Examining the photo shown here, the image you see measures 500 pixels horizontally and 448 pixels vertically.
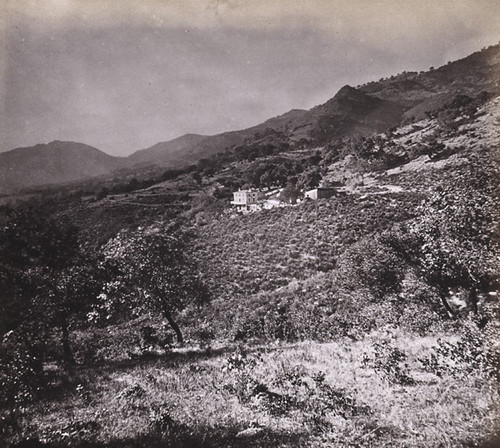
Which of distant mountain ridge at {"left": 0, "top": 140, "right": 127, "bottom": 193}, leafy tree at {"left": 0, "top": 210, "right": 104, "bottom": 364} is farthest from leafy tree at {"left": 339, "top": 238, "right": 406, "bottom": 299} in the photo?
distant mountain ridge at {"left": 0, "top": 140, "right": 127, "bottom": 193}

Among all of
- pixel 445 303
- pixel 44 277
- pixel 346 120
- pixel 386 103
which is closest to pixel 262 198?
pixel 44 277

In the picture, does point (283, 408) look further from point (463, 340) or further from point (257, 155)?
point (257, 155)

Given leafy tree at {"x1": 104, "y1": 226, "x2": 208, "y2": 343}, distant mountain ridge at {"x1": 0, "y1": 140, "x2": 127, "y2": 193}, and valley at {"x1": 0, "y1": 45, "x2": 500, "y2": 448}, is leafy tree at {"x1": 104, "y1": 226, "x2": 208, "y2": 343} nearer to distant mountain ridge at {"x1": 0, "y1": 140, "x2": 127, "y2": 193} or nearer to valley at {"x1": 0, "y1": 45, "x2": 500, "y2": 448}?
valley at {"x1": 0, "y1": 45, "x2": 500, "y2": 448}

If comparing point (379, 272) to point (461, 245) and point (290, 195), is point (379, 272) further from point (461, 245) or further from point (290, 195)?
point (290, 195)

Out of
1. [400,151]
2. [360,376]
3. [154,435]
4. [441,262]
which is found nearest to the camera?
[154,435]

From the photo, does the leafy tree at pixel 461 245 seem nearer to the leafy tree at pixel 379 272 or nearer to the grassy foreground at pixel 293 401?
the leafy tree at pixel 379 272

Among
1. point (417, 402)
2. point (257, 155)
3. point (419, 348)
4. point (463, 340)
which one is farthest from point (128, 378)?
point (257, 155)
